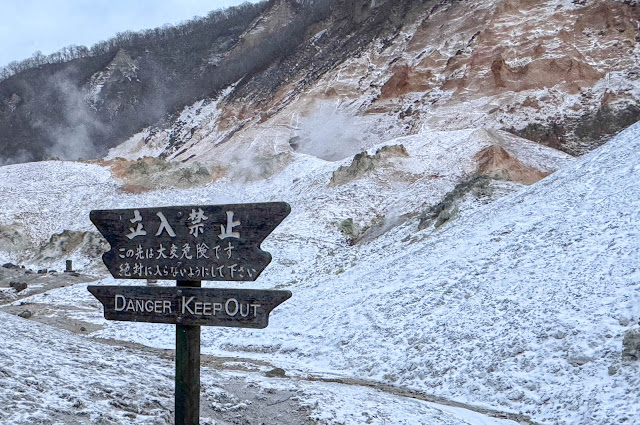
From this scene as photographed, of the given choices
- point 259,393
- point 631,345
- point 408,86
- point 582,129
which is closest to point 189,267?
point 259,393

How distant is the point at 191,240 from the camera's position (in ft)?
15.7

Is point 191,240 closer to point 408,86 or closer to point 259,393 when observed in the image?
point 259,393

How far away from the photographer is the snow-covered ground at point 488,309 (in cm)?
835

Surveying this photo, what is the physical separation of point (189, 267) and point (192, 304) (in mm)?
304

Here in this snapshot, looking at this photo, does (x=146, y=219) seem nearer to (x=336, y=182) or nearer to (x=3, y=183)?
(x=336, y=182)

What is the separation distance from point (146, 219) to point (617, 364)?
22.0 ft

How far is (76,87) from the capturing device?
9762 centimetres

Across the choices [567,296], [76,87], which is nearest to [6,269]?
[567,296]

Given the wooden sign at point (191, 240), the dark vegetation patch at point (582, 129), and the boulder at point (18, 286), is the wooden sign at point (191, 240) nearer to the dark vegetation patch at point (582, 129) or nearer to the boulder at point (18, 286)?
the boulder at point (18, 286)

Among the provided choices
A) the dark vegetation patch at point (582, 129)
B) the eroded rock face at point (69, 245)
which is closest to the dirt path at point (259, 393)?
the eroded rock face at point (69, 245)

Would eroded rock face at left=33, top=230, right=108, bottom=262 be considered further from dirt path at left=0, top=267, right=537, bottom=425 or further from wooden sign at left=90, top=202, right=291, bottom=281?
wooden sign at left=90, top=202, right=291, bottom=281

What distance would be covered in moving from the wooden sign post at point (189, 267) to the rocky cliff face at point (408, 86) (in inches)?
1294

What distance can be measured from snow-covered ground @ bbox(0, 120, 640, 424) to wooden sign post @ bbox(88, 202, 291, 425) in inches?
129

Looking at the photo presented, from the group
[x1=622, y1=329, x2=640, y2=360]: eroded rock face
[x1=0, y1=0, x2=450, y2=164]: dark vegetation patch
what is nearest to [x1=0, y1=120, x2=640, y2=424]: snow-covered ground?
[x1=622, y1=329, x2=640, y2=360]: eroded rock face
